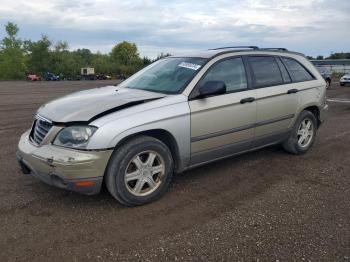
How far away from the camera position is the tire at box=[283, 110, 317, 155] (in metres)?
6.07

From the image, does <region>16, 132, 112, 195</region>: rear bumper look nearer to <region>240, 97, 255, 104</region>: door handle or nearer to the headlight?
the headlight

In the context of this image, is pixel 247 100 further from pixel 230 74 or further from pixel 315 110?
pixel 315 110

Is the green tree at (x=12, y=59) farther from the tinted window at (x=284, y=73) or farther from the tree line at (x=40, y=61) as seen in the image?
the tinted window at (x=284, y=73)

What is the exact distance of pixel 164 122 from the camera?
4.20m

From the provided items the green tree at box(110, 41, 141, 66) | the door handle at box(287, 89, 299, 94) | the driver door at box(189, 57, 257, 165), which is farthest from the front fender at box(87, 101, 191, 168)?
the green tree at box(110, 41, 141, 66)

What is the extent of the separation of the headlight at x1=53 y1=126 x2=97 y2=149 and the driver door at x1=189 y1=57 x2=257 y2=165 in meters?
1.25

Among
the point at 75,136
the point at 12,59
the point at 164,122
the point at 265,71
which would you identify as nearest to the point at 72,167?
Result: the point at 75,136

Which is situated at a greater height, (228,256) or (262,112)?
(262,112)

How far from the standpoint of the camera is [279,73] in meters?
5.77

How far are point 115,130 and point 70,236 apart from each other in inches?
42.9

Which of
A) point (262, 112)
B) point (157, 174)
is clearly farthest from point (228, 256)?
point (262, 112)

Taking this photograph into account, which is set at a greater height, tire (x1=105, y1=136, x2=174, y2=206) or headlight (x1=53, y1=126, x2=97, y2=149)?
headlight (x1=53, y1=126, x2=97, y2=149)

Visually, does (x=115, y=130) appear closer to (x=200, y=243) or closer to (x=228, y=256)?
(x=200, y=243)

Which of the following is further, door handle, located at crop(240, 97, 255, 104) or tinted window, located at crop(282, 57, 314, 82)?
tinted window, located at crop(282, 57, 314, 82)
